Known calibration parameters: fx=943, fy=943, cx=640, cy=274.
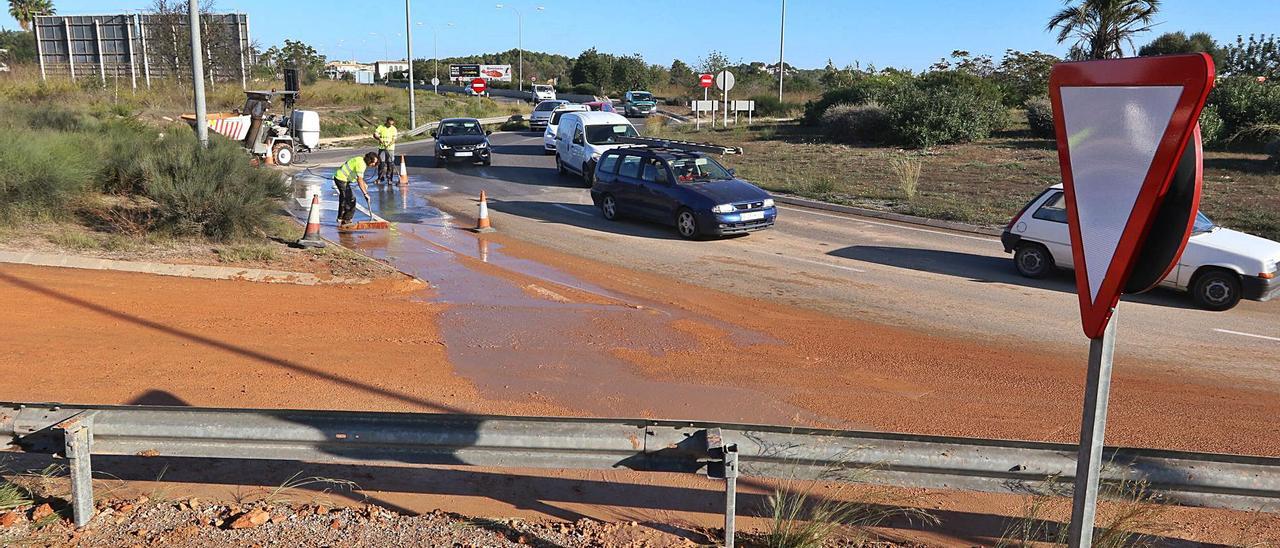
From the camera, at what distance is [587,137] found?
24.1 meters

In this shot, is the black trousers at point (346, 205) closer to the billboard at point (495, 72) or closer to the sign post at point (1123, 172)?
the sign post at point (1123, 172)

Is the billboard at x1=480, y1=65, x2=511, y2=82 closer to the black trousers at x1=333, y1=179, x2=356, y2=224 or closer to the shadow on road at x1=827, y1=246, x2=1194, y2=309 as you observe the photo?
the black trousers at x1=333, y1=179, x2=356, y2=224

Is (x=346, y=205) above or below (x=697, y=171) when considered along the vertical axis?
below

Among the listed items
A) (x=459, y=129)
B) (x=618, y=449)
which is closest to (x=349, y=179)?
(x=618, y=449)

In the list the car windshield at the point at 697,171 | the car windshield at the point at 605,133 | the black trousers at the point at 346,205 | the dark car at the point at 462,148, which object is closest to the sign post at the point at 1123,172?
the car windshield at the point at 697,171

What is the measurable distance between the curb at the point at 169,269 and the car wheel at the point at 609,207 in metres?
7.15

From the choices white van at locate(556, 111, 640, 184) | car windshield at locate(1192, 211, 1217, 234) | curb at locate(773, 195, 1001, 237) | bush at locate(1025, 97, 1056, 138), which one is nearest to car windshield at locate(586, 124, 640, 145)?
white van at locate(556, 111, 640, 184)

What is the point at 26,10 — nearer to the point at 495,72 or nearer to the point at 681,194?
the point at 495,72

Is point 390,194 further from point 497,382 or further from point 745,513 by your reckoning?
point 745,513

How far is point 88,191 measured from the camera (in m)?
15.0

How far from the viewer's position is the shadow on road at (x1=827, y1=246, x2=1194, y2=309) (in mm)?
11430

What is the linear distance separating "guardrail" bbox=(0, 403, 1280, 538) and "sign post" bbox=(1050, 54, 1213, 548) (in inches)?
45.2

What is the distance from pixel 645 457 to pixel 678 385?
3298mm

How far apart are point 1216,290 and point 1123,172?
9.75 m
